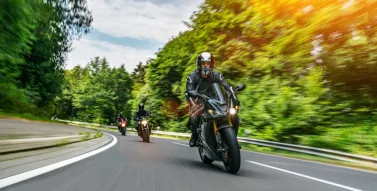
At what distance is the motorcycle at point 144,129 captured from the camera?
16303 millimetres

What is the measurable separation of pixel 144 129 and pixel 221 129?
432 inches

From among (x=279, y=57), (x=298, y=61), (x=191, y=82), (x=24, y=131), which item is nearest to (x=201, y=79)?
(x=191, y=82)

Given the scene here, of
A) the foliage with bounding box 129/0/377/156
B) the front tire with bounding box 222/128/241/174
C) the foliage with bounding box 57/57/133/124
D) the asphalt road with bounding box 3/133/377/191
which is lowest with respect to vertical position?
the asphalt road with bounding box 3/133/377/191

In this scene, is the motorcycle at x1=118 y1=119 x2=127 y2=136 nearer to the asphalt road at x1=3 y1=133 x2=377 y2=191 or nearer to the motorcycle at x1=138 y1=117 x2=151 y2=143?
the motorcycle at x1=138 y1=117 x2=151 y2=143

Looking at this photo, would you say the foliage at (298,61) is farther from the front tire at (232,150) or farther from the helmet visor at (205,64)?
the front tire at (232,150)

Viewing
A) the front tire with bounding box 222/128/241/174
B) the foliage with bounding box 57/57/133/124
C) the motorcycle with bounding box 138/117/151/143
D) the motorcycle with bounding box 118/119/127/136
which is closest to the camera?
the front tire with bounding box 222/128/241/174

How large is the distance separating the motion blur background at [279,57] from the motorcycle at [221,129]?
9.96 ft

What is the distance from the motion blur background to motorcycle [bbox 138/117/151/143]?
4616mm

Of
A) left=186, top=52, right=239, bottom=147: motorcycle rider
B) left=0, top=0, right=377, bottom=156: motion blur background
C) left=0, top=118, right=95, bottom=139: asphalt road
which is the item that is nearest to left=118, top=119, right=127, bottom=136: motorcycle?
left=0, top=0, right=377, bottom=156: motion blur background

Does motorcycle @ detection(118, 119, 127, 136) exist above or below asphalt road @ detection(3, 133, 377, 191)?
above

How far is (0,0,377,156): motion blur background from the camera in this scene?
6.05 m

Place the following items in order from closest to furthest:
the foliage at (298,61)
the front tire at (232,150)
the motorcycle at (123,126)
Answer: the front tire at (232,150), the foliage at (298,61), the motorcycle at (123,126)

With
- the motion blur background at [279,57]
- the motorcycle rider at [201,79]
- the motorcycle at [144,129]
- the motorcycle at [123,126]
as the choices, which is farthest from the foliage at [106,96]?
the motorcycle rider at [201,79]

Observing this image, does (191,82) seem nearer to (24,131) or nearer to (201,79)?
(201,79)
